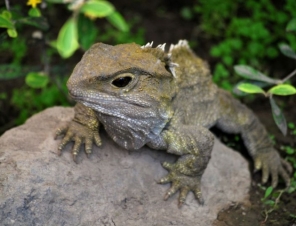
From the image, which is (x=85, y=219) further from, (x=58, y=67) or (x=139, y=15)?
(x=139, y=15)

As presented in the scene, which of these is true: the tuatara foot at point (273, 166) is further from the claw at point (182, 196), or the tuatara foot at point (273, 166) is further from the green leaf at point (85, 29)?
the green leaf at point (85, 29)

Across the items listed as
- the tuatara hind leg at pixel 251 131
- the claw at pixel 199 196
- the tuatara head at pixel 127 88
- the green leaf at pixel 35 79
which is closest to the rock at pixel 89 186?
the claw at pixel 199 196

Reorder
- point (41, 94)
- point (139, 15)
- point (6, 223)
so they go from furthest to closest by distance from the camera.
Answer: point (139, 15), point (41, 94), point (6, 223)

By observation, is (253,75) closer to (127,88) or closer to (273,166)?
(273,166)

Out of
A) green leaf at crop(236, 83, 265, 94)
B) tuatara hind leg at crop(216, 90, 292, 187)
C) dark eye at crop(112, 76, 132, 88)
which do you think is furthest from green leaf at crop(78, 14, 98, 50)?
green leaf at crop(236, 83, 265, 94)

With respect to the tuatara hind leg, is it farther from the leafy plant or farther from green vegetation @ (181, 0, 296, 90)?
green vegetation @ (181, 0, 296, 90)

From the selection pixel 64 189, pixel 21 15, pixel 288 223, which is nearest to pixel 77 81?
pixel 64 189
